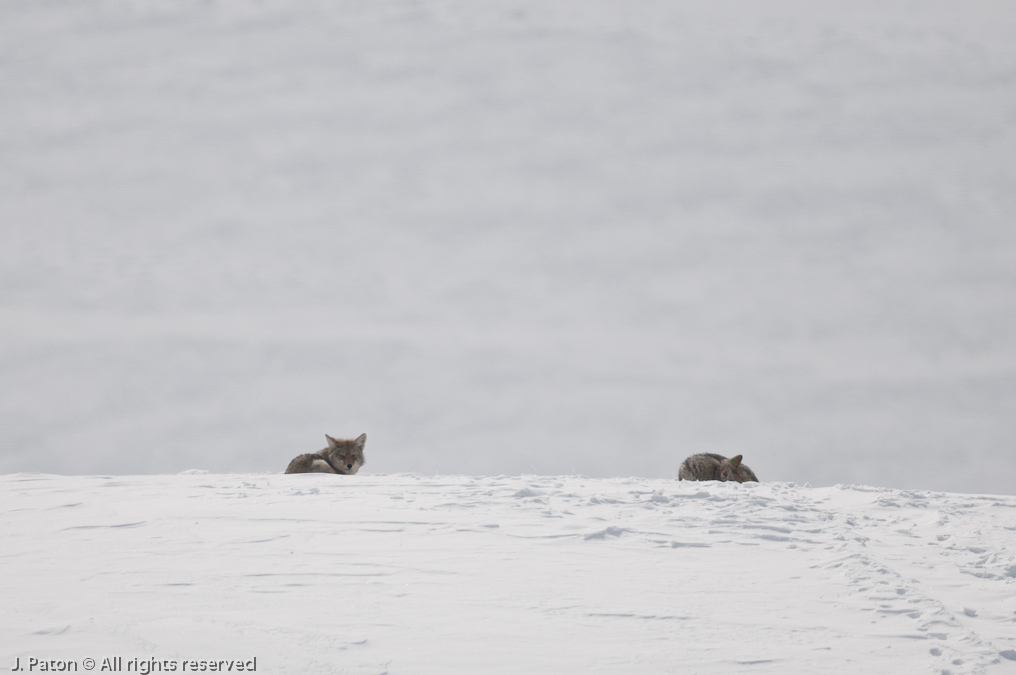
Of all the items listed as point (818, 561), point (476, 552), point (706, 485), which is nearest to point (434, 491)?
point (476, 552)

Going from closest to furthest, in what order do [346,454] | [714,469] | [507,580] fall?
[507,580] → [346,454] → [714,469]

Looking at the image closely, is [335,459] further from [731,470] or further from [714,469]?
[731,470]

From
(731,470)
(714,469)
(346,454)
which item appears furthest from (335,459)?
(731,470)

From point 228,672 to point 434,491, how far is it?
5186 mm

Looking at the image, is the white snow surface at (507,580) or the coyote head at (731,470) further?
the coyote head at (731,470)

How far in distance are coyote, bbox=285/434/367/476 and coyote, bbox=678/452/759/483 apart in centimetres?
566

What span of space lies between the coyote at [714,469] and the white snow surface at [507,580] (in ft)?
15.5

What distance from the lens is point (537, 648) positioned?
5.32 meters

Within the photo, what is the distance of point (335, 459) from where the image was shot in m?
15.0

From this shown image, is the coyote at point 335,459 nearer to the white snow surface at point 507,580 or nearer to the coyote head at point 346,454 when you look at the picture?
the coyote head at point 346,454

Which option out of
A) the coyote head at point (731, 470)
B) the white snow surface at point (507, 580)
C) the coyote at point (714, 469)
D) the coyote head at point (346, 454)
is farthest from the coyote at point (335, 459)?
the coyote head at point (731, 470)

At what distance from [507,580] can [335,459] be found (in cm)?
894

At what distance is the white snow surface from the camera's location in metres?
5.20

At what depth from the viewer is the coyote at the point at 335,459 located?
560 inches
